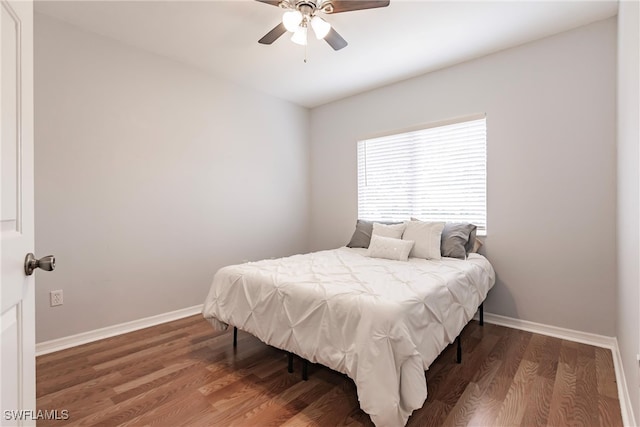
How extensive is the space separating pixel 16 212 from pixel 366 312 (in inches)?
53.5

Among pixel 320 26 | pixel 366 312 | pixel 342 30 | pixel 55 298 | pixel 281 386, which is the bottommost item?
pixel 281 386

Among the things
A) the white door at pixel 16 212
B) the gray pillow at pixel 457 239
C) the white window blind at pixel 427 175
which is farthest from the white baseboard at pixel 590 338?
the white door at pixel 16 212

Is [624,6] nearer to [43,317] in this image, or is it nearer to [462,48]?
[462,48]

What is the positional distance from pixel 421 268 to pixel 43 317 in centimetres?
292

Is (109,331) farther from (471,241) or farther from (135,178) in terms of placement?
(471,241)

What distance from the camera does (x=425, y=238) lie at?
2.86 meters

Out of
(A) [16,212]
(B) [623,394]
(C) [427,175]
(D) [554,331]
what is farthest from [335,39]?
(D) [554,331]

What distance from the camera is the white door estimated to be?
74 centimetres

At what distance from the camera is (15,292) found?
0.78 metres

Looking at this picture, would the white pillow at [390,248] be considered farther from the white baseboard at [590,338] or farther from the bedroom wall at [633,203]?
the bedroom wall at [633,203]

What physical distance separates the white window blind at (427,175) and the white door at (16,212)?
10.5 feet

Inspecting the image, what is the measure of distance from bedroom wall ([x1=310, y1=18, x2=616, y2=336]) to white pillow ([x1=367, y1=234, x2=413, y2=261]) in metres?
0.86

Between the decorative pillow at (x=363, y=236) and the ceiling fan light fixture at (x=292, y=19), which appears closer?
the ceiling fan light fixture at (x=292, y=19)

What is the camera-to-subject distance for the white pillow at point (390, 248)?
2.79 metres
